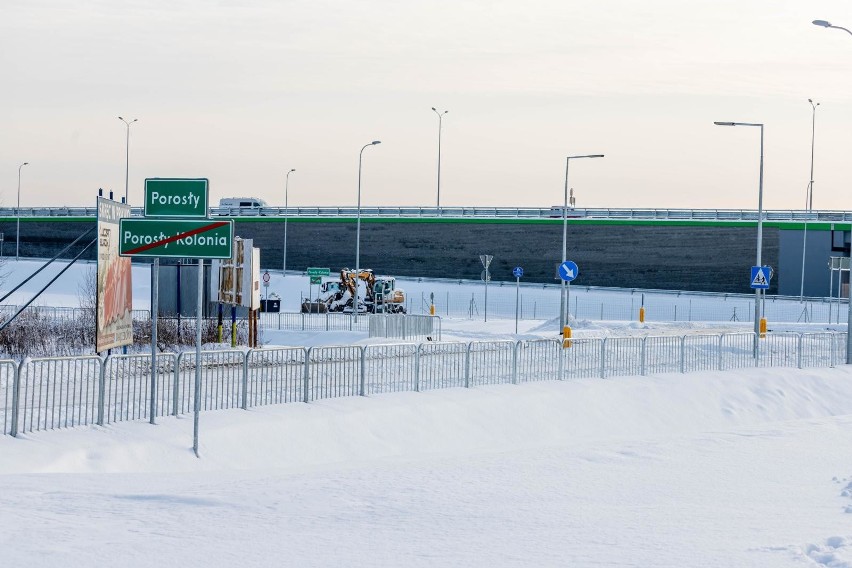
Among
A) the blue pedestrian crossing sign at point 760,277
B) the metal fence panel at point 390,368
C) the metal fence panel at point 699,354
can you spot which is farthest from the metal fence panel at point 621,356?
the blue pedestrian crossing sign at point 760,277

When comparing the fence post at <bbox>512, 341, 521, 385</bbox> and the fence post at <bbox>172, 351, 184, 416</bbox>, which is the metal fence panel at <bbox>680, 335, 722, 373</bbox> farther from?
the fence post at <bbox>172, 351, 184, 416</bbox>

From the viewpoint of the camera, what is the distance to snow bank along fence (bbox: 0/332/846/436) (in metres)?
16.8

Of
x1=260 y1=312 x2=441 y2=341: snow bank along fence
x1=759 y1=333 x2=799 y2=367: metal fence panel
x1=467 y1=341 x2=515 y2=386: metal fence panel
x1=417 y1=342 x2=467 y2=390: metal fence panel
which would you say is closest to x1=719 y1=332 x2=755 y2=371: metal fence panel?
x1=759 y1=333 x2=799 y2=367: metal fence panel

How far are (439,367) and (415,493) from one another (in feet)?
37.4

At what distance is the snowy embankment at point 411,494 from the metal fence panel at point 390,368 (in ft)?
2.38

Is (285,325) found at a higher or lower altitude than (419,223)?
lower

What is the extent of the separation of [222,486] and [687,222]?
67287mm

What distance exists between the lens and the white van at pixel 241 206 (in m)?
88.4

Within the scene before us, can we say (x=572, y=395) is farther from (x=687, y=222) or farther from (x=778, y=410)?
(x=687, y=222)

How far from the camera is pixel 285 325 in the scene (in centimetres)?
4794

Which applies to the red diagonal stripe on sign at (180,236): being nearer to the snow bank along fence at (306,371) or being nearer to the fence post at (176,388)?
the snow bank along fence at (306,371)

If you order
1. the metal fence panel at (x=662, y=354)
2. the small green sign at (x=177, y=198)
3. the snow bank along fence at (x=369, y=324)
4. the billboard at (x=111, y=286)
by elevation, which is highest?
the small green sign at (x=177, y=198)

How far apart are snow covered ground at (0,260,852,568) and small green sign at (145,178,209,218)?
315 centimetres

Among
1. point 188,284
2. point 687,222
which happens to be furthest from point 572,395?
point 687,222
